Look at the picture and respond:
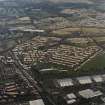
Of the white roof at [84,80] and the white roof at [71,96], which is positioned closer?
the white roof at [71,96]

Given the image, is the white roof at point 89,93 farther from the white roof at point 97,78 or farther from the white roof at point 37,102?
the white roof at point 37,102

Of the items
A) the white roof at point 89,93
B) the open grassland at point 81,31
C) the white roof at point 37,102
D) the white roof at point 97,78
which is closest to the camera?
the white roof at point 37,102

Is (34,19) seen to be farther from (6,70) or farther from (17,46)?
(6,70)

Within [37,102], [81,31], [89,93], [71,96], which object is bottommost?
[89,93]

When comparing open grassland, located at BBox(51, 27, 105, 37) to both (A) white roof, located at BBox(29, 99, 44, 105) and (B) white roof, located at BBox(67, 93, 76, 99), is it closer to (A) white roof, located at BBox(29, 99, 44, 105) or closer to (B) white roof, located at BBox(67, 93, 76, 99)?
(B) white roof, located at BBox(67, 93, 76, 99)

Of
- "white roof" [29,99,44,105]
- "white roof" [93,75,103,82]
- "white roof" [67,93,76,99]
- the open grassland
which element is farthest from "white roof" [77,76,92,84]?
the open grassland

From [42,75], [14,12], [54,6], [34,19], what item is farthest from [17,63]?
[54,6]

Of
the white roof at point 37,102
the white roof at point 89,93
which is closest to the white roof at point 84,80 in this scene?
the white roof at point 89,93

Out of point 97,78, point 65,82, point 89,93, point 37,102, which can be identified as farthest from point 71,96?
point 97,78

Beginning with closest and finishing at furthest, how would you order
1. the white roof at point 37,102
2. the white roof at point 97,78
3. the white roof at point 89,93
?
1. the white roof at point 37,102
2. the white roof at point 89,93
3. the white roof at point 97,78

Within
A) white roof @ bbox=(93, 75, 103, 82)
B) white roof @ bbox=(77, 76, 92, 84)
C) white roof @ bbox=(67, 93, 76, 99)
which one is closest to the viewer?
white roof @ bbox=(67, 93, 76, 99)

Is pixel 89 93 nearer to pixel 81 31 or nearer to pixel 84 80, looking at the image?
pixel 84 80
